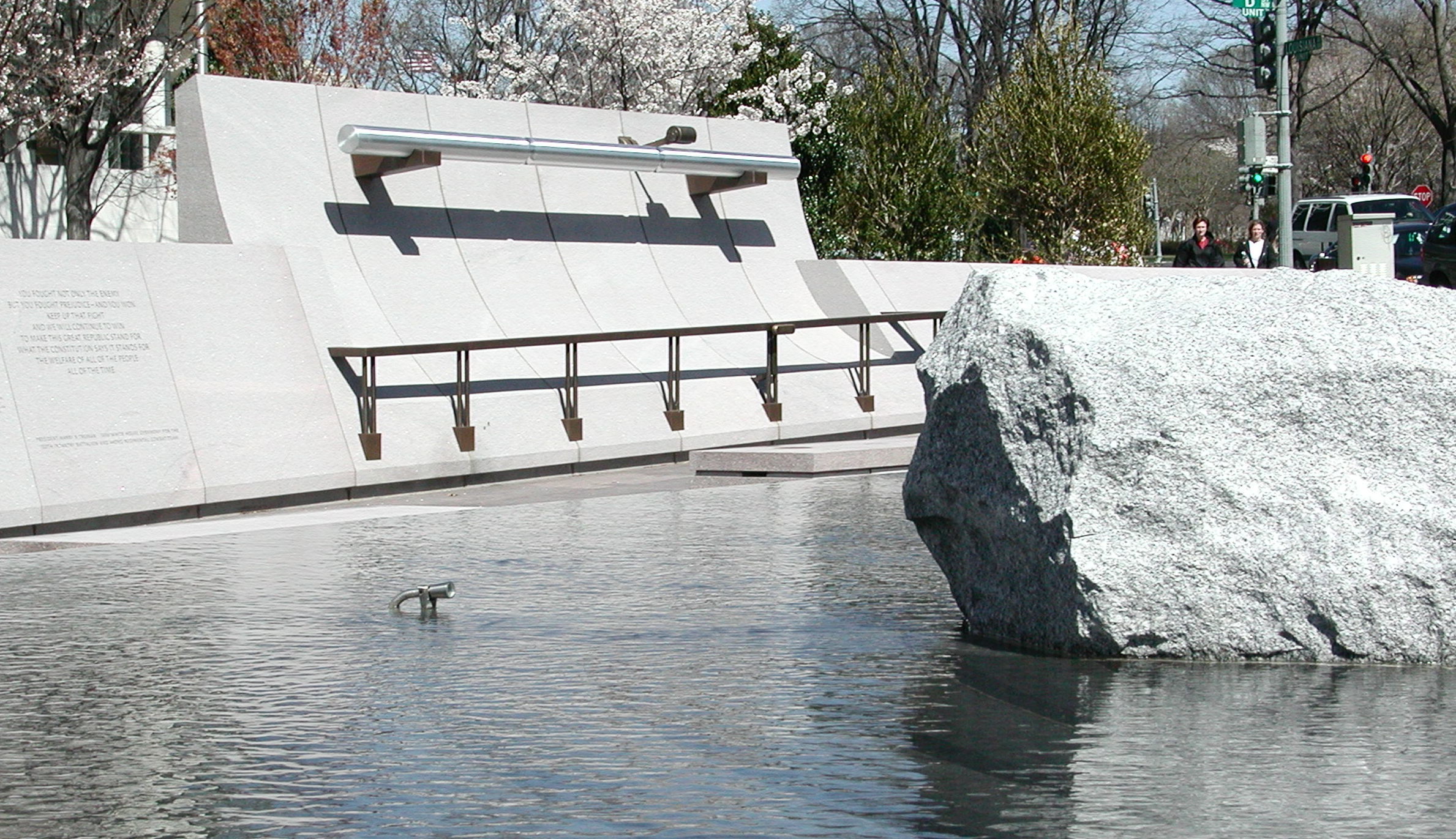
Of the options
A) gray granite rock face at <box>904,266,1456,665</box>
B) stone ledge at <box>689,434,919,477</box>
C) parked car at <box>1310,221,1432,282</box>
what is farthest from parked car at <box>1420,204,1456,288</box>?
gray granite rock face at <box>904,266,1456,665</box>

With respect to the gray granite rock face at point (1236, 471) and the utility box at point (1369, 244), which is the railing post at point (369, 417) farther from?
the utility box at point (1369, 244)

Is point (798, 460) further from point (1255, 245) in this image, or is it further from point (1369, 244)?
point (1369, 244)

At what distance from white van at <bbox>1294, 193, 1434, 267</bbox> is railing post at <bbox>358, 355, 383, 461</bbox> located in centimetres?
3029

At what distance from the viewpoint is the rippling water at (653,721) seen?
3861 mm

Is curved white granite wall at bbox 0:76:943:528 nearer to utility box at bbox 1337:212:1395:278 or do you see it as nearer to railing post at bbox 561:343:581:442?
railing post at bbox 561:343:581:442

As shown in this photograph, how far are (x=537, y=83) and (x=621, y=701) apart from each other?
37005 millimetres

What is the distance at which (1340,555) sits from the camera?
5336 millimetres

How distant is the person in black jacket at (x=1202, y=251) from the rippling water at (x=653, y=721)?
52.5 ft

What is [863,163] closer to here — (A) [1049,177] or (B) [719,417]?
(A) [1049,177]

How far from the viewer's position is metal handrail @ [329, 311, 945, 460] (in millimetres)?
12469

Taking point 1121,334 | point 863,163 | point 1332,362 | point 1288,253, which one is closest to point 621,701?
point 1121,334

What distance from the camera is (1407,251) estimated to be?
3450 centimetres

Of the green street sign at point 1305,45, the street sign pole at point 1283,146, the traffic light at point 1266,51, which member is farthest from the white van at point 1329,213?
the green street sign at point 1305,45

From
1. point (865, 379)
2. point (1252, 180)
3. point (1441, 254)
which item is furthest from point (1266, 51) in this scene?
point (865, 379)
